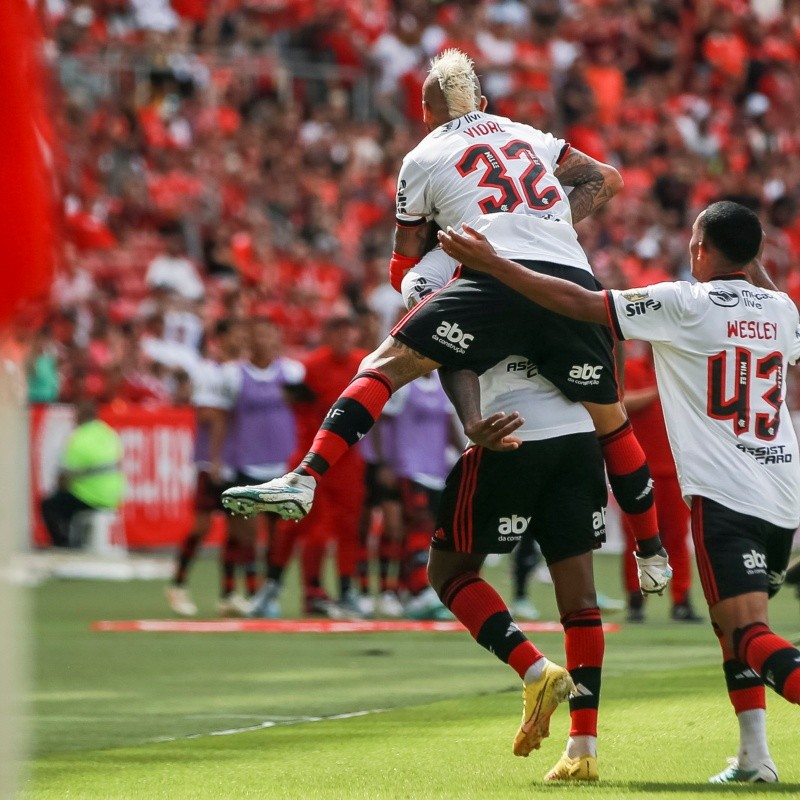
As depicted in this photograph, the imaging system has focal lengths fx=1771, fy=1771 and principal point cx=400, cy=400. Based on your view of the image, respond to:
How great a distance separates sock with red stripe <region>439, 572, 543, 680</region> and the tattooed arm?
157 centimetres

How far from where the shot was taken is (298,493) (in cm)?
634

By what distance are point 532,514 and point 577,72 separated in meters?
21.5

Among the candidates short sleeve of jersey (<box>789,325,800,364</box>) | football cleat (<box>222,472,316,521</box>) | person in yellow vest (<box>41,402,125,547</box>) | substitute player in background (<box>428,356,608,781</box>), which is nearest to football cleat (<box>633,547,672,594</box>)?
substitute player in background (<box>428,356,608,781</box>)

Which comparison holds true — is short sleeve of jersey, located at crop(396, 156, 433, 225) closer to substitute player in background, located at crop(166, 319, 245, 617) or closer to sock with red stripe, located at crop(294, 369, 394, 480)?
sock with red stripe, located at crop(294, 369, 394, 480)

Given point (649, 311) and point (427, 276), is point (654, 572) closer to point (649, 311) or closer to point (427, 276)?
point (649, 311)

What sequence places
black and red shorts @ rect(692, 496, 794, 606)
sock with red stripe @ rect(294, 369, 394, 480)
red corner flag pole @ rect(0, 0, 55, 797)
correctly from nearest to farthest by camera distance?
red corner flag pole @ rect(0, 0, 55, 797), black and red shorts @ rect(692, 496, 794, 606), sock with red stripe @ rect(294, 369, 394, 480)

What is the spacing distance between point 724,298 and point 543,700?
153cm

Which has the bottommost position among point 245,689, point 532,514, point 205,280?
point 245,689

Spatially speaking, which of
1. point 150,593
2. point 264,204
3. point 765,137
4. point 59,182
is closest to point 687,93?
point 765,137

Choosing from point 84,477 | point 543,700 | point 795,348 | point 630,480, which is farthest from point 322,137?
point 543,700

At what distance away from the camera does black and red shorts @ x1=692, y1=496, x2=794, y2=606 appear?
5898mm

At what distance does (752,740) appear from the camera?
19.9 feet

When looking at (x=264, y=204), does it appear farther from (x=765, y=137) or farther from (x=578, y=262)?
(x=578, y=262)

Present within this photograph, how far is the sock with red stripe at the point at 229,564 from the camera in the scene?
47.6 ft
